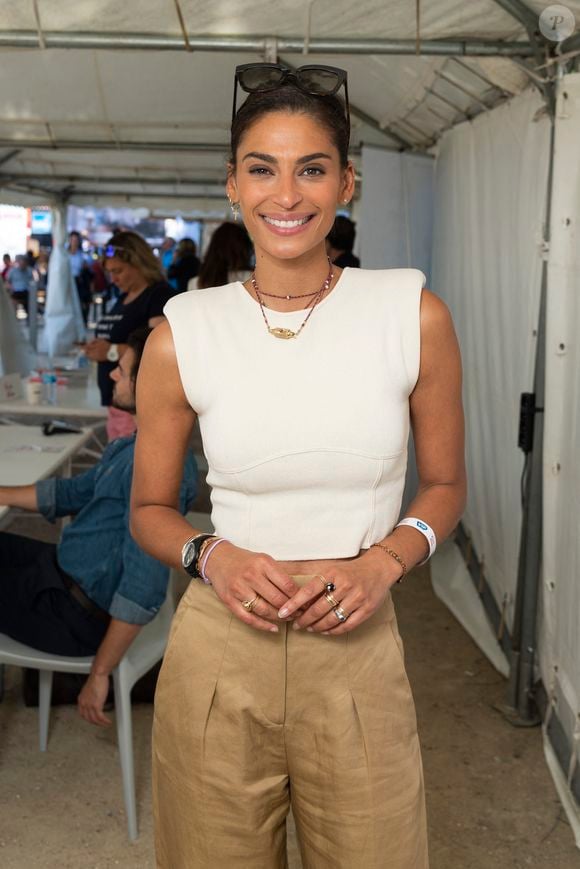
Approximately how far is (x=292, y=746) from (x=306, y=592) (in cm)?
24

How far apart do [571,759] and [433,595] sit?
193cm

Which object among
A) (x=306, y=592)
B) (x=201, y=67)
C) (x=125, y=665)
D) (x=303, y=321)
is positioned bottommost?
(x=125, y=665)

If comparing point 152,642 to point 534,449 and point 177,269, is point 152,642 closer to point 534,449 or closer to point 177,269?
point 534,449

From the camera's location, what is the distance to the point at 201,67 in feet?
16.5

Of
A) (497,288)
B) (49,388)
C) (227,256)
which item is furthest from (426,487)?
(49,388)

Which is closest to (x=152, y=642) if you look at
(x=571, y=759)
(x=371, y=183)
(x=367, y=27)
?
(x=571, y=759)

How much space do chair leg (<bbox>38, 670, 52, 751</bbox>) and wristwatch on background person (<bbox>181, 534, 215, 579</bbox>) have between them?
6.40 ft

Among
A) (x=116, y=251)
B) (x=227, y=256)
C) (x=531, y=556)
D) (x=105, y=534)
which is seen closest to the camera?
(x=105, y=534)

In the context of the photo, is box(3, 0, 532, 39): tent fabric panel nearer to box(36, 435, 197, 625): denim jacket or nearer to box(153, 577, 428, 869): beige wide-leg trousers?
box(36, 435, 197, 625): denim jacket

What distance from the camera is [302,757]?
1255mm

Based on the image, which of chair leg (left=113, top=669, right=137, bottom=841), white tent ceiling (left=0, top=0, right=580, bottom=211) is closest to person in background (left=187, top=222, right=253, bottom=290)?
white tent ceiling (left=0, top=0, right=580, bottom=211)

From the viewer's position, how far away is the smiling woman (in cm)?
123

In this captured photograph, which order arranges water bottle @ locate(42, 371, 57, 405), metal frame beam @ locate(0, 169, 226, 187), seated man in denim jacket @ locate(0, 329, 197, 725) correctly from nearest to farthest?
seated man in denim jacket @ locate(0, 329, 197, 725)
water bottle @ locate(42, 371, 57, 405)
metal frame beam @ locate(0, 169, 226, 187)

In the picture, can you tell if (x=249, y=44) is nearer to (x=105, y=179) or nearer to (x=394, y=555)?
(x=394, y=555)
